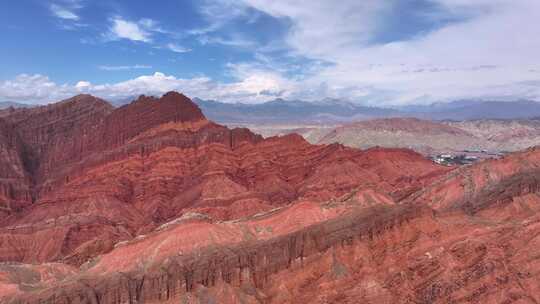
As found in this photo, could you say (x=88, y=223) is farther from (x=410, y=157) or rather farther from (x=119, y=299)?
(x=410, y=157)

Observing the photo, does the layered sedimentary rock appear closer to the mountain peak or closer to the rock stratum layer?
the mountain peak

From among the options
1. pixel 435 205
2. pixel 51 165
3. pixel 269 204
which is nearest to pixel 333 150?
pixel 269 204

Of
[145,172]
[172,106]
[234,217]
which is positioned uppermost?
[172,106]

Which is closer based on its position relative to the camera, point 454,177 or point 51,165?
point 454,177

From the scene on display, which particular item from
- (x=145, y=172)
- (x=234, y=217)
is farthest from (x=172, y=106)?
(x=234, y=217)

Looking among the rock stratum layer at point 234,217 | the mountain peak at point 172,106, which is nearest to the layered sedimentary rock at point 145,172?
the mountain peak at point 172,106

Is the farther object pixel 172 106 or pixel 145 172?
pixel 172 106

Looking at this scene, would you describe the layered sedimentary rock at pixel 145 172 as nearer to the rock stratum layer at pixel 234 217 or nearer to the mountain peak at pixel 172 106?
the mountain peak at pixel 172 106

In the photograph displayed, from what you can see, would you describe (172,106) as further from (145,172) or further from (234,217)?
(234,217)
